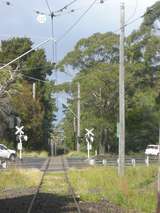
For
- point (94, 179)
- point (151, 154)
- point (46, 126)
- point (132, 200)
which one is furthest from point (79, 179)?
point (46, 126)

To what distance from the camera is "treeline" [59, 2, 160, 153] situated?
8006 cm

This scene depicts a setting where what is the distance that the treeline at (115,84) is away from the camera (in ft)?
263

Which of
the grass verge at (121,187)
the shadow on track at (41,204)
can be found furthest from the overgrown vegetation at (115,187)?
the shadow on track at (41,204)

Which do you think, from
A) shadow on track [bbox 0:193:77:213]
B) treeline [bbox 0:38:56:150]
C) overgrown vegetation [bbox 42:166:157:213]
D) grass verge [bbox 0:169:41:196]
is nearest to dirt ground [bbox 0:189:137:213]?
shadow on track [bbox 0:193:77:213]

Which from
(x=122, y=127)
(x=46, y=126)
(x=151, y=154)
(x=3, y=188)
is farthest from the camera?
(x=46, y=126)

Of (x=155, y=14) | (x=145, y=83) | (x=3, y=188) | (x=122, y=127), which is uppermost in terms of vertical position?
(x=155, y=14)

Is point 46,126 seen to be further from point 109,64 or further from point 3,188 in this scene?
point 3,188

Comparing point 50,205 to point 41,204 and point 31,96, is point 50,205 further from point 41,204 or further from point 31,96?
point 31,96

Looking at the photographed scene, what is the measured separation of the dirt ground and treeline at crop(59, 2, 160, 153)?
53726mm

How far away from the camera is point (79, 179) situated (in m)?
36.1

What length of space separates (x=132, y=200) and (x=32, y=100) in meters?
63.0

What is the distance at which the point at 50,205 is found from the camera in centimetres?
2252

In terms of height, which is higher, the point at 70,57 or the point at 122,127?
the point at 70,57

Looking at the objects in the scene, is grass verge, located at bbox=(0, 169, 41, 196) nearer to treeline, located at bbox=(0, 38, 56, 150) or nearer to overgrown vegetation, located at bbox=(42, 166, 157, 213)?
overgrown vegetation, located at bbox=(42, 166, 157, 213)
